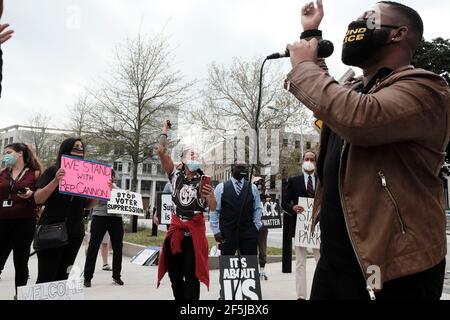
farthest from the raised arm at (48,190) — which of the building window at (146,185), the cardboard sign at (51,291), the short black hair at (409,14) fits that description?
the building window at (146,185)

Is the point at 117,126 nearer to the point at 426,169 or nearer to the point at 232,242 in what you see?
the point at 232,242

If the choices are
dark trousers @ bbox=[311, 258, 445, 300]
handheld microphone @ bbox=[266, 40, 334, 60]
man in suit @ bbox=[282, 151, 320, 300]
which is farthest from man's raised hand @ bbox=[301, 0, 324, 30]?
man in suit @ bbox=[282, 151, 320, 300]

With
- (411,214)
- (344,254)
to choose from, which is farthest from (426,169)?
(344,254)

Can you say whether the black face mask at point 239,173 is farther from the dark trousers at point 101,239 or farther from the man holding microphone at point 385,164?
the man holding microphone at point 385,164

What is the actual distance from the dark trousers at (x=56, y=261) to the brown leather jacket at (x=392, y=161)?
3.78 metres

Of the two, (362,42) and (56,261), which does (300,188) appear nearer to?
(56,261)

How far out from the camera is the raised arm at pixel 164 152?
4844 millimetres

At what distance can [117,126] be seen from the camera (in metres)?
19.6

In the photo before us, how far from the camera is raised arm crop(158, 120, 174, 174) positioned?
4844 millimetres

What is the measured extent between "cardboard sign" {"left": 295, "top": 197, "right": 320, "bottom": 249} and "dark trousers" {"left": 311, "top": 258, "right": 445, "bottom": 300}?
4162mm

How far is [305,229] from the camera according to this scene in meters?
6.22
